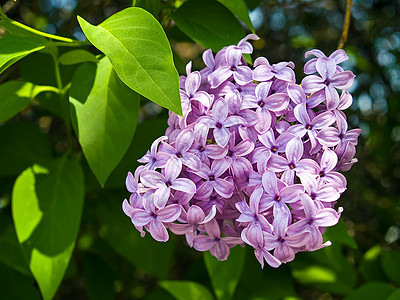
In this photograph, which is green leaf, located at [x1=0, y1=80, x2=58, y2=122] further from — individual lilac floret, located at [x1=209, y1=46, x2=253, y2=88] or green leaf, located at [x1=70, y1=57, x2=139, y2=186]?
individual lilac floret, located at [x1=209, y1=46, x2=253, y2=88]

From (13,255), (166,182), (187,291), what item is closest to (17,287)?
(13,255)

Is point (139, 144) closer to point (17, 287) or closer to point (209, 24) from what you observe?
point (209, 24)

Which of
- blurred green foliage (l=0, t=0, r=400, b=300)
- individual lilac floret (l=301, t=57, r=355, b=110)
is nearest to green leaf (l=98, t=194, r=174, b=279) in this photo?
blurred green foliage (l=0, t=0, r=400, b=300)

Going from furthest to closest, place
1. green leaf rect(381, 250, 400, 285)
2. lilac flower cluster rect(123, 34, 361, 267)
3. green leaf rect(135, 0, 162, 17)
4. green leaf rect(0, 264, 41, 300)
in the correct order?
green leaf rect(381, 250, 400, 285)
green leaf rect(0, 264, 41, 300)
green leaf rect(135, 0, 162, 17)
lilac flower cluster rect(123, 34, 361, 267)

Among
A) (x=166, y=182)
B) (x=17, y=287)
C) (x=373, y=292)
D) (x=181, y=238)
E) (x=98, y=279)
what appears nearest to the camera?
(x=166, y=182)

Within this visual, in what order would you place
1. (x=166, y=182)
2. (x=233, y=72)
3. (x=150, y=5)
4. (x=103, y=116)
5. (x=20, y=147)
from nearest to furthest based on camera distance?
(x=166, y=182) → (x=233, y=72) → (x=103, y=116) → (x=150, y=5) → (x=20, y=147)

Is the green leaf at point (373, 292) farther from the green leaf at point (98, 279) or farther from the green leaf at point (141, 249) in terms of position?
the green leaf at point (98, 279)

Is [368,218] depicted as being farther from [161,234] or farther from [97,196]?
[161,234]
